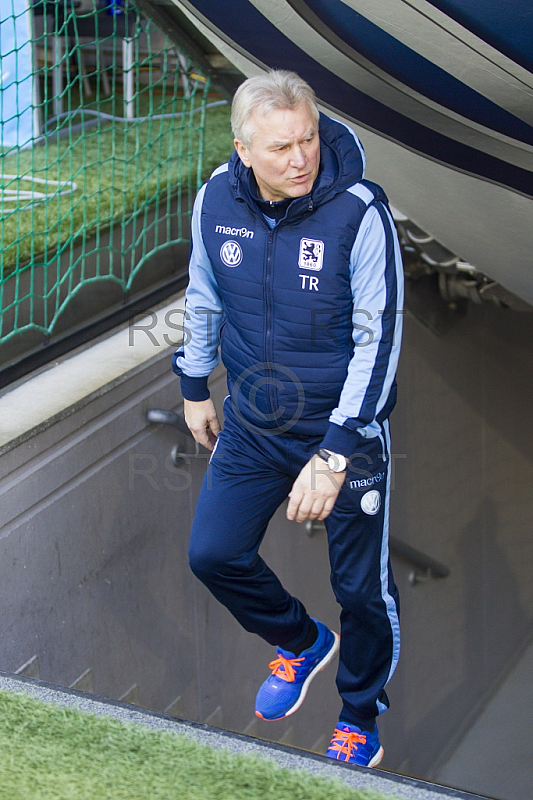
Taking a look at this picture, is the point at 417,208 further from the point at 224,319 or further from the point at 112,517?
the point at 112,517

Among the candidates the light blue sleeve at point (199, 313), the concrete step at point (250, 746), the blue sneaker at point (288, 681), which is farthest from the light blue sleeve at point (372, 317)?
the blue sneaker at point (288, 681)

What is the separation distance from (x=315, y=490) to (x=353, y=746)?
2.43ft

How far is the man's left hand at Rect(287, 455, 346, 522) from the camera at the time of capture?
1.83 meters

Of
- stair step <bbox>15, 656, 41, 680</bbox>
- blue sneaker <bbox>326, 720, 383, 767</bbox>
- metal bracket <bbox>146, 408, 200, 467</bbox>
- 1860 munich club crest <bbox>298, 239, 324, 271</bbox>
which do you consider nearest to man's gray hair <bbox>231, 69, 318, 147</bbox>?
1860 munich club crest <bbox>298, 239, 324, 271</bbox>

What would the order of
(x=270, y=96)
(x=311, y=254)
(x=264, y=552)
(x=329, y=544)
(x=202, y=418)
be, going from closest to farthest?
(x=270, y=96), (x=311, y=254), (x=329, y=544), (x=202, y=418), (x=264, y=552)

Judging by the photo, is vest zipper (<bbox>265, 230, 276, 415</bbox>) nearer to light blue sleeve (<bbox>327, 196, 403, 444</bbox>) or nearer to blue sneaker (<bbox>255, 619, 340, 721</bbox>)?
light blue sleeve (<bbox>327, 196, 403, 444</bbox>)

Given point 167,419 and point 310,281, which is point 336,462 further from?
point 167,419

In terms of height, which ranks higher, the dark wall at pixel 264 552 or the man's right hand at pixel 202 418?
the man's right hand at pixel 202 418

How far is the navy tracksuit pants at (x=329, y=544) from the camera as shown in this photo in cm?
200

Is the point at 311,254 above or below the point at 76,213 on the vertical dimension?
above

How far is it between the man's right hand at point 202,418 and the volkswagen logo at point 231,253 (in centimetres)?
43

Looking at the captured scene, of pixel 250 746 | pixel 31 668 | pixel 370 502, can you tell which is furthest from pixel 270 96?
pixel 31 668

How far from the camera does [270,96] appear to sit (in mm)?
1689

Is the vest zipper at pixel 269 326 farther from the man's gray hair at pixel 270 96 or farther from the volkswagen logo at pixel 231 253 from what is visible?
the man's gray hair at pixel 270 96
